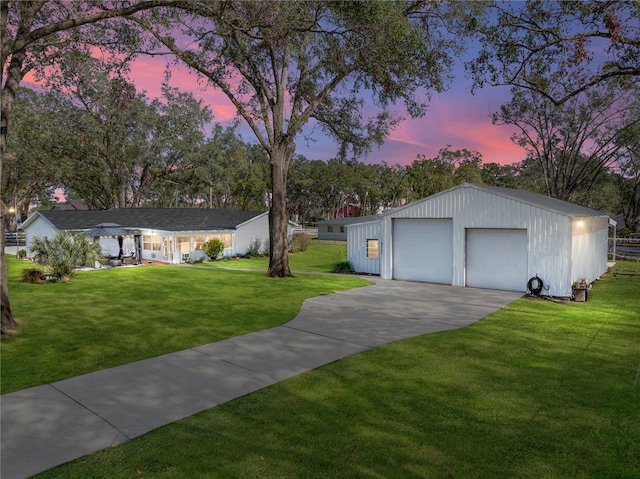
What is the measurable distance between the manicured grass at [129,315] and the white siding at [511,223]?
13.5 feet

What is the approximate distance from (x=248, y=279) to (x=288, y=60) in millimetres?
10620

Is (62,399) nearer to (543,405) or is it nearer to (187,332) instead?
(187,332)

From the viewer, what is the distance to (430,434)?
480 centimetres

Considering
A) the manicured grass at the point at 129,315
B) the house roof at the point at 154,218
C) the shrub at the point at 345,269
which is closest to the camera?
the manicured grass at the point at 129,315

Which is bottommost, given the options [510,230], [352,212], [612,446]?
[612,446]

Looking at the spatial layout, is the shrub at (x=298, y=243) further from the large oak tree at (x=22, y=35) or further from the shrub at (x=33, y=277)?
the large oak tree at (x=22, y=35)

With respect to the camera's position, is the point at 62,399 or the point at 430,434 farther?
the point at 62,399

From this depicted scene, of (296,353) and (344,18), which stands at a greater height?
(344,18)

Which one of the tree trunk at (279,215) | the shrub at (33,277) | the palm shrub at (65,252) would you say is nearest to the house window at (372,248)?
the tree trunk at (279,215)

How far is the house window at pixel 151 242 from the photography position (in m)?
29.3

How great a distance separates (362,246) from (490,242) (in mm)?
6655

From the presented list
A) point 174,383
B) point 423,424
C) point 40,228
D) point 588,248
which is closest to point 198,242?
point 40,228

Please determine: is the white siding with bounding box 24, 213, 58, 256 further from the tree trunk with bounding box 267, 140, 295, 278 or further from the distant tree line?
the tree trunk with bounding box 267, 140, 295, 278

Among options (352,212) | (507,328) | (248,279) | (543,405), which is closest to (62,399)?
(543,405)
